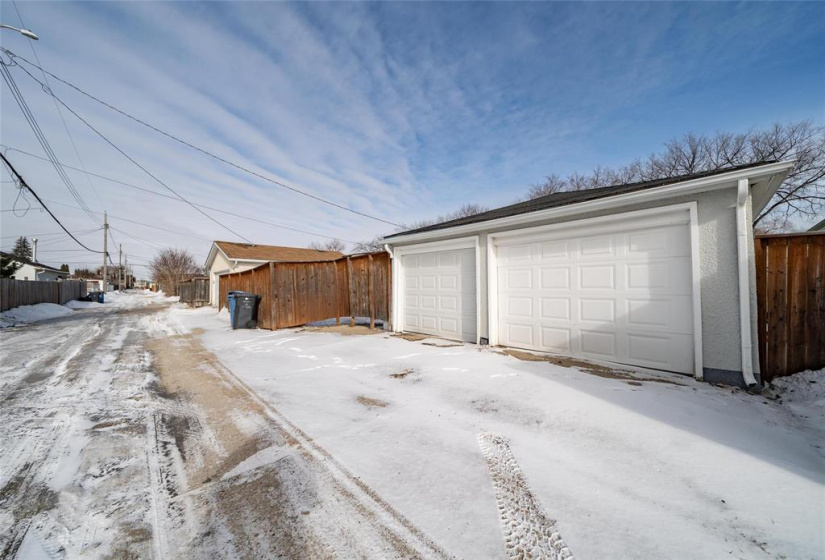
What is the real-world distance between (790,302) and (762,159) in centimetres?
2309

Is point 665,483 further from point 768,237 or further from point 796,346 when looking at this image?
point 768,237

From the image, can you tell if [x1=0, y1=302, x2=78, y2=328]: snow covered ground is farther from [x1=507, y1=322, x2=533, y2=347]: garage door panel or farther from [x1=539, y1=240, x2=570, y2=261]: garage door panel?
[x1=539, y1=240, x2=570, y2=261]: garage door panel

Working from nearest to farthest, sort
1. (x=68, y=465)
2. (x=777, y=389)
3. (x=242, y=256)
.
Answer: (x=68, y=465) → (x=777, y=389) → (x=242, y=256)

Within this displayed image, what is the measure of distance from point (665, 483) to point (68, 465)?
445cm

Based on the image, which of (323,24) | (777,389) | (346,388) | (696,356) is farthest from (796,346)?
(323,24)

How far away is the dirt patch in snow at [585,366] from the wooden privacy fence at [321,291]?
4.46 meters

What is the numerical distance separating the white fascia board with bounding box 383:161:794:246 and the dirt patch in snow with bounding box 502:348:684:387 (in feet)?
8.06

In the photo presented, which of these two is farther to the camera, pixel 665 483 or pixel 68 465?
pixel 68 465

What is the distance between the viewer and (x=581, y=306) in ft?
16.9

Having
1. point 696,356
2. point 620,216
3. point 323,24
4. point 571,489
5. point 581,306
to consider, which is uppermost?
point 323,24

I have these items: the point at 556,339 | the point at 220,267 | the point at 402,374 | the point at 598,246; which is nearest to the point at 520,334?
the point at 556,339

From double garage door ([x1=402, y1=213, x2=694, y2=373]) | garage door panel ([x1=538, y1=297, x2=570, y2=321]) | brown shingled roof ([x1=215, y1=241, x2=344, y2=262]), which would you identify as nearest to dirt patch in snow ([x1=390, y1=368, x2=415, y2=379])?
double garage door ([x1=402, y1=213, x2=694, y2=373])

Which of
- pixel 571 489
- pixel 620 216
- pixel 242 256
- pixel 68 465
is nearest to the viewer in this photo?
pixel 571 489

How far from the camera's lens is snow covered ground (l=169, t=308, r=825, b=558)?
1696mm
